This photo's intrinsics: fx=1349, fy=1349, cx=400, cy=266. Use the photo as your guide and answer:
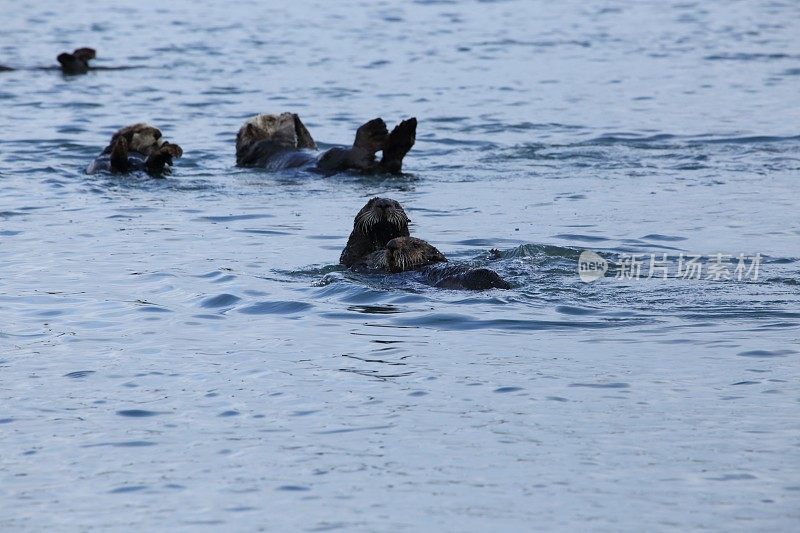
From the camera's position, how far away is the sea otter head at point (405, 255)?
26.8ft

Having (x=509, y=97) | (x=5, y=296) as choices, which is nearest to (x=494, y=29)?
(x=509, y=97)

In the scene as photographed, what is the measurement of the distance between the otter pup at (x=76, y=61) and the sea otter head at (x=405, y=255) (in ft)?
42.5

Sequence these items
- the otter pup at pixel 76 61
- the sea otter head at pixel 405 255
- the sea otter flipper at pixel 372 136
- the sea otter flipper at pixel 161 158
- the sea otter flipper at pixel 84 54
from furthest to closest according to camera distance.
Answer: the sea otter flipper at pixel 84 54 → the otter pup at pixel 76 61 → the sea otter flipper at pixel 161 158 → the sea otter flipper at pixel 372 136 → the sea otter head at pixel 405 255

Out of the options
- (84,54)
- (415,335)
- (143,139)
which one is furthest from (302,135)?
(84,54)

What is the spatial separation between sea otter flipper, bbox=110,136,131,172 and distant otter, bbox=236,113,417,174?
120cm

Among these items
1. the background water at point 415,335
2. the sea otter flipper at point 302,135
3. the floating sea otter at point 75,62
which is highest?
the floating sea otter at point 75,62

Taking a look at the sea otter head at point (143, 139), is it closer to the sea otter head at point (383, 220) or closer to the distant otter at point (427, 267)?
the sea otter head at point (383, 220)

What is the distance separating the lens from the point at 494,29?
25734 mm

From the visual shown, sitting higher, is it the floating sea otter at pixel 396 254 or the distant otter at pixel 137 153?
the distant otter at pixel 137 153

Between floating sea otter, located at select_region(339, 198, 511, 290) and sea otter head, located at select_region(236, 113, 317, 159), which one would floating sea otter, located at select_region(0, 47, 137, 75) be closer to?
sea otter head, located at select_region(236, 113, 317, 159)

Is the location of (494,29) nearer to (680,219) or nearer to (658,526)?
(680,219)

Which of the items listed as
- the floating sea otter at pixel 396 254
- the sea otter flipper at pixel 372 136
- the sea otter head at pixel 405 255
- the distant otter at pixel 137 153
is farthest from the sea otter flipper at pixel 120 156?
the sea otter head at pixel 405 255

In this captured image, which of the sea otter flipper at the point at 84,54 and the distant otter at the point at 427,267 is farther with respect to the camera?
the sea otter flipper at the point at 84,54

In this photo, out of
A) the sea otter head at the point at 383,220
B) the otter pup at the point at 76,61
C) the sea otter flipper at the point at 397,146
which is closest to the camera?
the sea otter head at the point at 383,220
